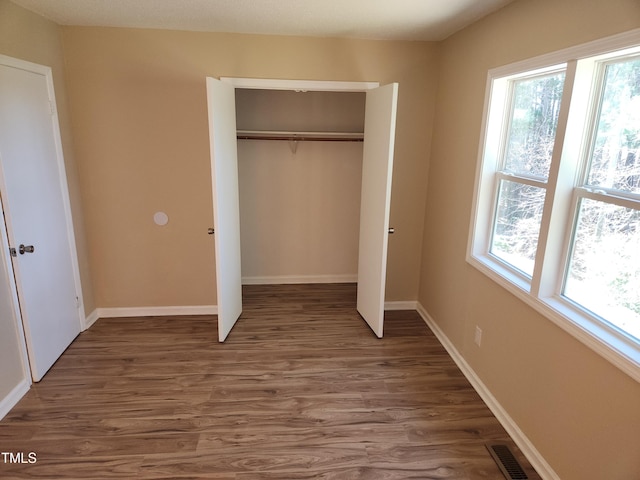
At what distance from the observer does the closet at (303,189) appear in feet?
10.8

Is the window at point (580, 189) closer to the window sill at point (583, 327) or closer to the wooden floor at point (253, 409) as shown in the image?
the window sill at point (583, 327)

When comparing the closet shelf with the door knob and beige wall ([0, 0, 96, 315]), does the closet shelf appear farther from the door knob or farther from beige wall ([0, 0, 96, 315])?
the door knob

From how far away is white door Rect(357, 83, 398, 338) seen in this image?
3010 millimetres

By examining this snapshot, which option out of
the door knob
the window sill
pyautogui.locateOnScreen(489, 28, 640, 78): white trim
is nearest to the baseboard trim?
the window sill

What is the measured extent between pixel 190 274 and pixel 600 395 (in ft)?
10.4

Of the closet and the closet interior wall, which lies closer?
the closet

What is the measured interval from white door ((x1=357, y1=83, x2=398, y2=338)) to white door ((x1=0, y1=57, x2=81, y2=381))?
8.14ft

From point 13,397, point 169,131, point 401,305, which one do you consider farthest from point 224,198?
point 401,305

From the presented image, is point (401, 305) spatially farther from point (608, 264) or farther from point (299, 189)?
point (608, 264)

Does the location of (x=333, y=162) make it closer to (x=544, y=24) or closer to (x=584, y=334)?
(x=544, y=24)

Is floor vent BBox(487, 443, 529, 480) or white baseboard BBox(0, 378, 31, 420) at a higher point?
white baseboard BBox(0, 378, 31, 420)

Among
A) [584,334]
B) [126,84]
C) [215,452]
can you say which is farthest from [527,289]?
[126,84]

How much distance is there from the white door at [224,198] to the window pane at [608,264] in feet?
7.64

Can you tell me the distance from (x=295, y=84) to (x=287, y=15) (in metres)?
0.69
